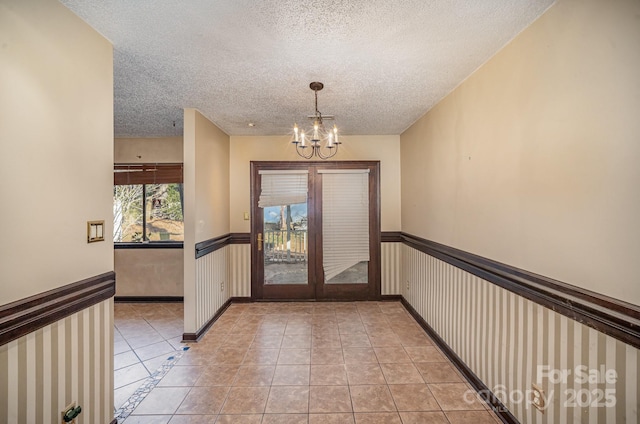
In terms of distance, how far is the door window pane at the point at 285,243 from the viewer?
433 cm

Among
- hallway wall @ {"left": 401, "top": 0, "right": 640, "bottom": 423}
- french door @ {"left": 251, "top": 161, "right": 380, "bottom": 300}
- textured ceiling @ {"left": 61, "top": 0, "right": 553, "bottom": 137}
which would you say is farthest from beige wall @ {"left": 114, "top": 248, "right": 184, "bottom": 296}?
hallway wall @ {"left": 401, "top": 0, "right": 640, "bottom": 423}

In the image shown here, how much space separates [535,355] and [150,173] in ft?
16.3

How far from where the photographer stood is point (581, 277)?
4.44ft

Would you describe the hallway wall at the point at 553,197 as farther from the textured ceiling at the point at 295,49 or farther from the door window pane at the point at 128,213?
the door window pane at the point at 128,213

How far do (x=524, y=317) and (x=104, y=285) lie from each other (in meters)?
2.68

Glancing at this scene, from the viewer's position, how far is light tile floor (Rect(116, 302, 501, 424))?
199cm

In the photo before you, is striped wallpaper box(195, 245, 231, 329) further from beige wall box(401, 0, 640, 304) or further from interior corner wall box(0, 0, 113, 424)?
beige wall box(401, 0, 640, 304)

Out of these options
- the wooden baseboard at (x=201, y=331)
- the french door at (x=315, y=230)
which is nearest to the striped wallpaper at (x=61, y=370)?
the wooden baseboard at (x=201, y=331)

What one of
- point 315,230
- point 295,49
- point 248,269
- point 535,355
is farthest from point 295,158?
point 535,355

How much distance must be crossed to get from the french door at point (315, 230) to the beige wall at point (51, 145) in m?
2.55

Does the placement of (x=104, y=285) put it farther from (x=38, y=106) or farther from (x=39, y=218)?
(x=38, y=106)

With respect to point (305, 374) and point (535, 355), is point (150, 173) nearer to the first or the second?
point (305, 374)

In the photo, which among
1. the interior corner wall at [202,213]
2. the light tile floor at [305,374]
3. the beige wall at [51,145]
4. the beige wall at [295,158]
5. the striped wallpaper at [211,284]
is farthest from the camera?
the beige wall at [295,158]

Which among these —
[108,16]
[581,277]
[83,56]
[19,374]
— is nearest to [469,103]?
[581,277]
